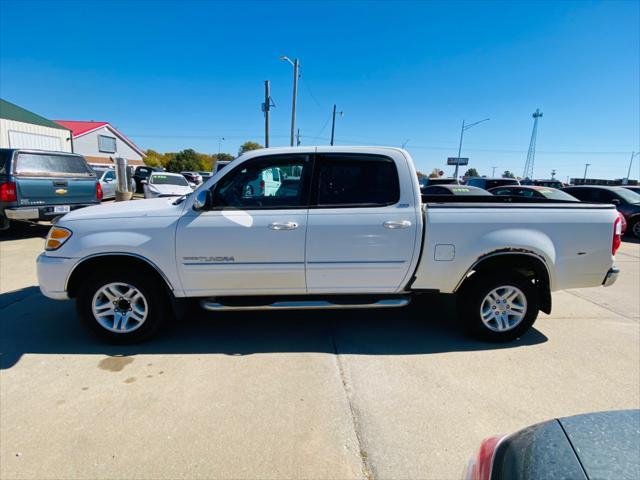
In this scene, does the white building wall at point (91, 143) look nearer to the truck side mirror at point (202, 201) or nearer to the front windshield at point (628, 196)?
the truck side mirror at point (202, 201)

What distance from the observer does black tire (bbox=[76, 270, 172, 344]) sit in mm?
3266

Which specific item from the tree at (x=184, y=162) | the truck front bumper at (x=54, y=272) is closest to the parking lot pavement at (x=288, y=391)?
the truck front bumper at (x=54, y=272)

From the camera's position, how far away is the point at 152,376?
115 inches

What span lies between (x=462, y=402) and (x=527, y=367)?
94cm

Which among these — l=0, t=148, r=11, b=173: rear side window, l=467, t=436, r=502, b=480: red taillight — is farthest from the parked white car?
l=467, t=436, r=502, b=480: red taillight

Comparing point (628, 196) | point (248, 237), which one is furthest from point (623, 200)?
point (248, 237)

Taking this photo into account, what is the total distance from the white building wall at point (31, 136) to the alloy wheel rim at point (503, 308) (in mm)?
20965

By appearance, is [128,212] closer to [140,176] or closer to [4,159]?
[4,159]

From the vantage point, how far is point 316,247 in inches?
127

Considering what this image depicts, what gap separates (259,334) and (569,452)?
296 cm

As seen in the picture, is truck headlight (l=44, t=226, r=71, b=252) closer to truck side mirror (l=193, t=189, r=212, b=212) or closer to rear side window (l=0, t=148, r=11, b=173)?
truck side mirror (l=193, t=189, r=212, b=212)

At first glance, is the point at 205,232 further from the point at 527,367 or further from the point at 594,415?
the point at 527,367

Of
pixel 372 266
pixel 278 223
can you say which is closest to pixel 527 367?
pixel 372 266

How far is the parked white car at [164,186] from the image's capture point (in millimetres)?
12508
